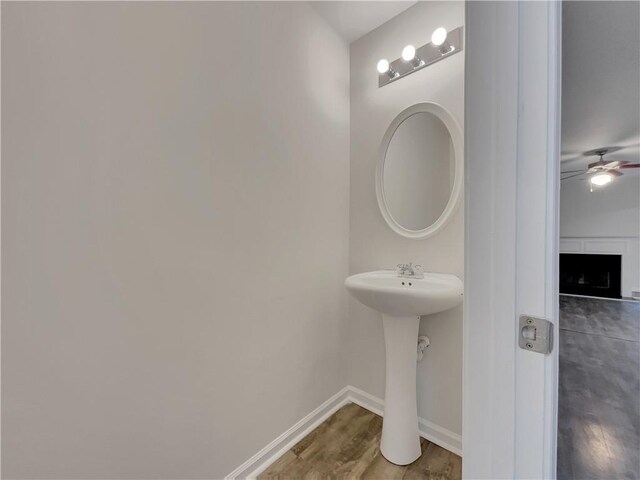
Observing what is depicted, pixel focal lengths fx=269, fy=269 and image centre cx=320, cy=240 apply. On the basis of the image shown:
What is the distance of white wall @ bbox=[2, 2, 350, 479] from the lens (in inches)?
28.9

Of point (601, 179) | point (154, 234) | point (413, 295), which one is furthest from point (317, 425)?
point (601, 179)

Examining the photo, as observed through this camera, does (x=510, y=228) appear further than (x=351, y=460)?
No

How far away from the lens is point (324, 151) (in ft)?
5.40

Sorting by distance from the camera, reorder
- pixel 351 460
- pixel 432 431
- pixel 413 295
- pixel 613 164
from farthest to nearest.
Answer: pixel 432 431 → pixel 351 460 → pixel 413 295 → pixel 613 164

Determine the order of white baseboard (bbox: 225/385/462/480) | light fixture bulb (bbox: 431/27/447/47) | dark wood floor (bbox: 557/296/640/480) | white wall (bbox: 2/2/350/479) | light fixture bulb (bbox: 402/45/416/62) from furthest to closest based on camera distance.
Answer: light fixture bulb (bbox: 402/45/416/62) → light fixture bulb (bbox: 431/27/447/47) → white baseboard (bbox: 225/385/462/480) → white wall (bbox: 2/2/350/479) → dark wood floor (bbox: 557/296/640/480)

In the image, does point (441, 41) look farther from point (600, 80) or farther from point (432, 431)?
point (432, 431)

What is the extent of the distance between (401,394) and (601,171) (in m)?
1.26

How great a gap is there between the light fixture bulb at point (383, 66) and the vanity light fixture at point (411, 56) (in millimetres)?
107

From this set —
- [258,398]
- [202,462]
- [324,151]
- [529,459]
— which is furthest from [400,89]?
[202,462]

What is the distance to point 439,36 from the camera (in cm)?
137

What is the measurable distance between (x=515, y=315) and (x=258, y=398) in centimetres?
120

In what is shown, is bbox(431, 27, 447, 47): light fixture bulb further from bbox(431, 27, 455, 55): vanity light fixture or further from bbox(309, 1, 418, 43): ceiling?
bbox(309, 1, 418, 43): ceiling

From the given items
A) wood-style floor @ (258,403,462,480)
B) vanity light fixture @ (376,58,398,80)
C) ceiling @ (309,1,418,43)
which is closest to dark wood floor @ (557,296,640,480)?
wood-style floor @ (258,403,462,480)

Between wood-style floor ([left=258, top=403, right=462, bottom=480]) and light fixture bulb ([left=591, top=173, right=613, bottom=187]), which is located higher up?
light fixture bulb ([left=591, top=173, right=613, bottom=187])
